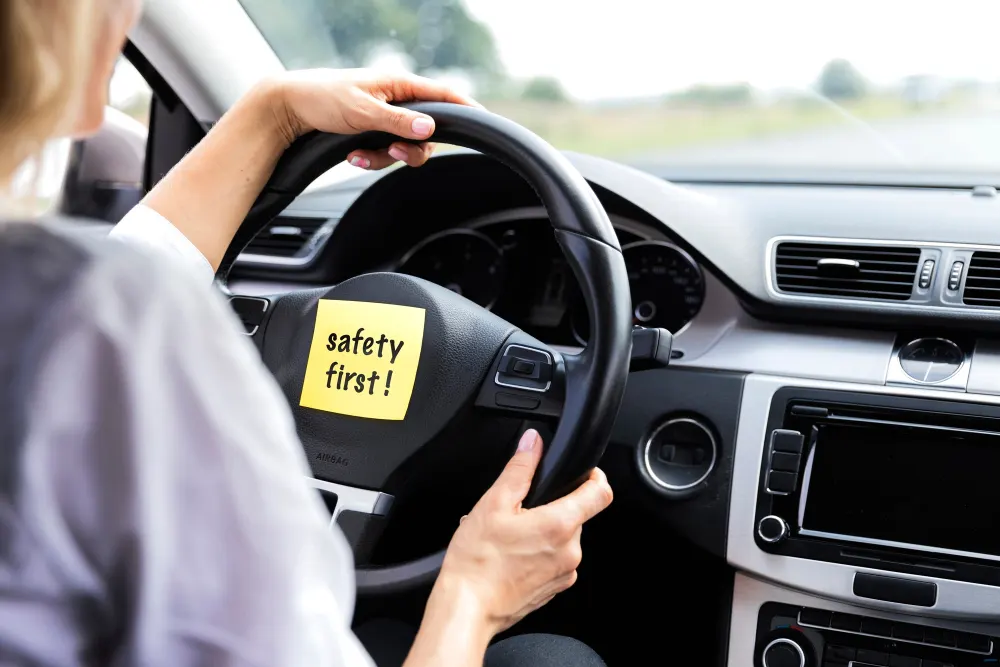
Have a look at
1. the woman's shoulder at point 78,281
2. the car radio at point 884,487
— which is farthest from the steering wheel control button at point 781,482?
the woman's shoulder at point 78,281

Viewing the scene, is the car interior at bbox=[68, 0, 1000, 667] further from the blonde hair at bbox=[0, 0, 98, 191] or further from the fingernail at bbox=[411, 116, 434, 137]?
the blonde hair at bbox=[0, 0, 98, 191]

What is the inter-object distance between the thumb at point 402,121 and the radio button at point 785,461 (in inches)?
25.9

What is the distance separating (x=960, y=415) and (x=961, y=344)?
0.14 m

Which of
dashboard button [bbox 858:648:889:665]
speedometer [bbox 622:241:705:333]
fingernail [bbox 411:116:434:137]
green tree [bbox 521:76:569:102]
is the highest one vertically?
green tree [bbox 521:76:569:102]

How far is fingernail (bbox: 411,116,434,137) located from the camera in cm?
101

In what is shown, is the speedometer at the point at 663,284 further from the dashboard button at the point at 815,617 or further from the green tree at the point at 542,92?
the green tree at the point at 542,92

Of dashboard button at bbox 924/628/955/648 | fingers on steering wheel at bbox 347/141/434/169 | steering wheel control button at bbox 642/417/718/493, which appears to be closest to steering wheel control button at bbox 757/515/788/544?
steering wheel control button at bbox 642/417/718/493

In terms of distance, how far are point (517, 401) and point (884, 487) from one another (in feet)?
1.88

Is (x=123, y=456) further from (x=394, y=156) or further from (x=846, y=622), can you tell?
(x=846, y=622)

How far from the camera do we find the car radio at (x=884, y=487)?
1.26 meters

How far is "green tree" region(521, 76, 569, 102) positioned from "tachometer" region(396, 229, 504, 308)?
→ 177 cm

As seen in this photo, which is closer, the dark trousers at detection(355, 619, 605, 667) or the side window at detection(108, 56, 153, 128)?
the dark trousers at detection(355, 619, 605, 667)

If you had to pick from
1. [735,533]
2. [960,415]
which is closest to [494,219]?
[735,533]

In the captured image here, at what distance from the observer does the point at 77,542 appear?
412 millimetres
